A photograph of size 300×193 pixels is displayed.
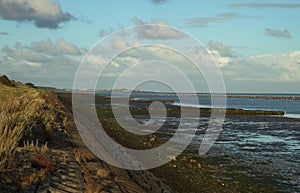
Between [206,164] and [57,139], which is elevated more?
A: [57,139]

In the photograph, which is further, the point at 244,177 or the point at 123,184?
the point at 244,177

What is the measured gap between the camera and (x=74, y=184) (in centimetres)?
958

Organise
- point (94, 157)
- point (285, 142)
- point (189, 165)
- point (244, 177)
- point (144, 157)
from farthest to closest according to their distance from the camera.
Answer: point (285, 142) → point (144, 157) → point (189, 165) → point (244, 177) → point (94, 157)

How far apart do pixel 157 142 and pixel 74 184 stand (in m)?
17.9

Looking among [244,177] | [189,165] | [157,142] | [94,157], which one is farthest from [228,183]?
[157,142]

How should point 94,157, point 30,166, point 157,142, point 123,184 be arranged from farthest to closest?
point 157,142, point 94,157, point 123,184, point 30,166

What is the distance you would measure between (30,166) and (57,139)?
19.5ft

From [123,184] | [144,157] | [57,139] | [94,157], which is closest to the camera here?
[123,184]

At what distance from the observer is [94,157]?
1427 cm

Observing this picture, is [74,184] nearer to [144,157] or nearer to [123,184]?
[123,184]

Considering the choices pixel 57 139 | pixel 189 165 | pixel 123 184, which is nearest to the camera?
pixel 123 184

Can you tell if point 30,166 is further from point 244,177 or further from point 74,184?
point 244,177

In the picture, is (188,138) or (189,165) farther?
(188,138)

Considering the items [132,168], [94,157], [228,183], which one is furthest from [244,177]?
[94,157]
